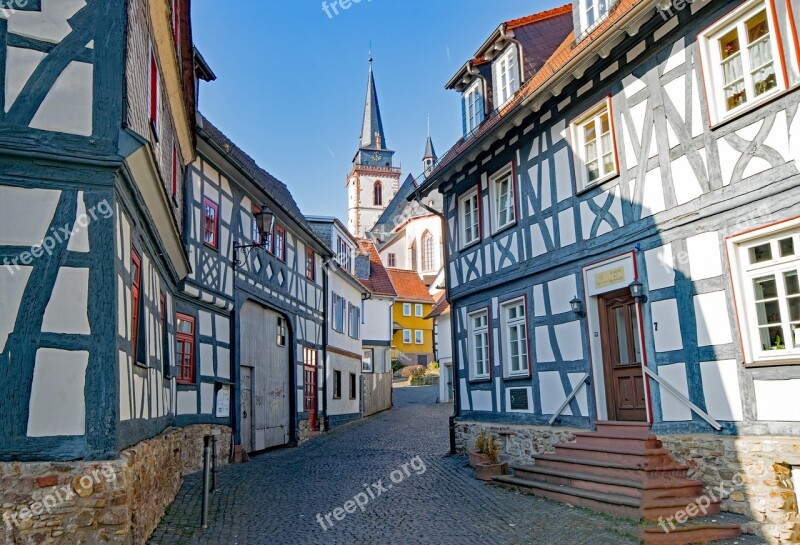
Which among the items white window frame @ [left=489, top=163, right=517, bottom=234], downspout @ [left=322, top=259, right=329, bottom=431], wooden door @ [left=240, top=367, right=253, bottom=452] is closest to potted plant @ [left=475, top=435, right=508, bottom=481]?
white window frame @ [left=489, top=163, right=517, bottom=234]

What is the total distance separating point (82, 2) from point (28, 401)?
11.9 ft

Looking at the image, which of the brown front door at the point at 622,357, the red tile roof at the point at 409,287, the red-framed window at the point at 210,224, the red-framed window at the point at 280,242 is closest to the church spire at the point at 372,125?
the red tile roof at the point at 409,287

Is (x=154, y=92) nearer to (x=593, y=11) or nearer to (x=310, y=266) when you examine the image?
(x=593, y=11)

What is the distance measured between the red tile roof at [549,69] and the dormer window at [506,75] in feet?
1.33

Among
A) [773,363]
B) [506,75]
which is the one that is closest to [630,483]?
[773,363]

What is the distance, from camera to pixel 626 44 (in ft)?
32.5

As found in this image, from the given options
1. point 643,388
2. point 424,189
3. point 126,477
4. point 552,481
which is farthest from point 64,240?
point 424,189

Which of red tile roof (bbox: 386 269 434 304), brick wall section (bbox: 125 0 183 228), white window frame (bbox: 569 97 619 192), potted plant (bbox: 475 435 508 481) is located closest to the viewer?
brick wall section (bbox: 125 0 183 228)

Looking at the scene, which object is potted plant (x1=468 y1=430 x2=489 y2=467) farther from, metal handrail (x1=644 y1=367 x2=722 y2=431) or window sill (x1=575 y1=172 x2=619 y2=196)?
window sill (x1=575 y1=172 x2=619 y2=196)

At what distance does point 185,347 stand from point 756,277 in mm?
9425

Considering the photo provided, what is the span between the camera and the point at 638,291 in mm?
9570

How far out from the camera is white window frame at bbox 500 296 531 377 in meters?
12.6

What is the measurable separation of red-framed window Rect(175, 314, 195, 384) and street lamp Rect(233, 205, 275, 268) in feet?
7.49

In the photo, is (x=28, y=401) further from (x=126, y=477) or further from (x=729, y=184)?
(x=729, y=184)
